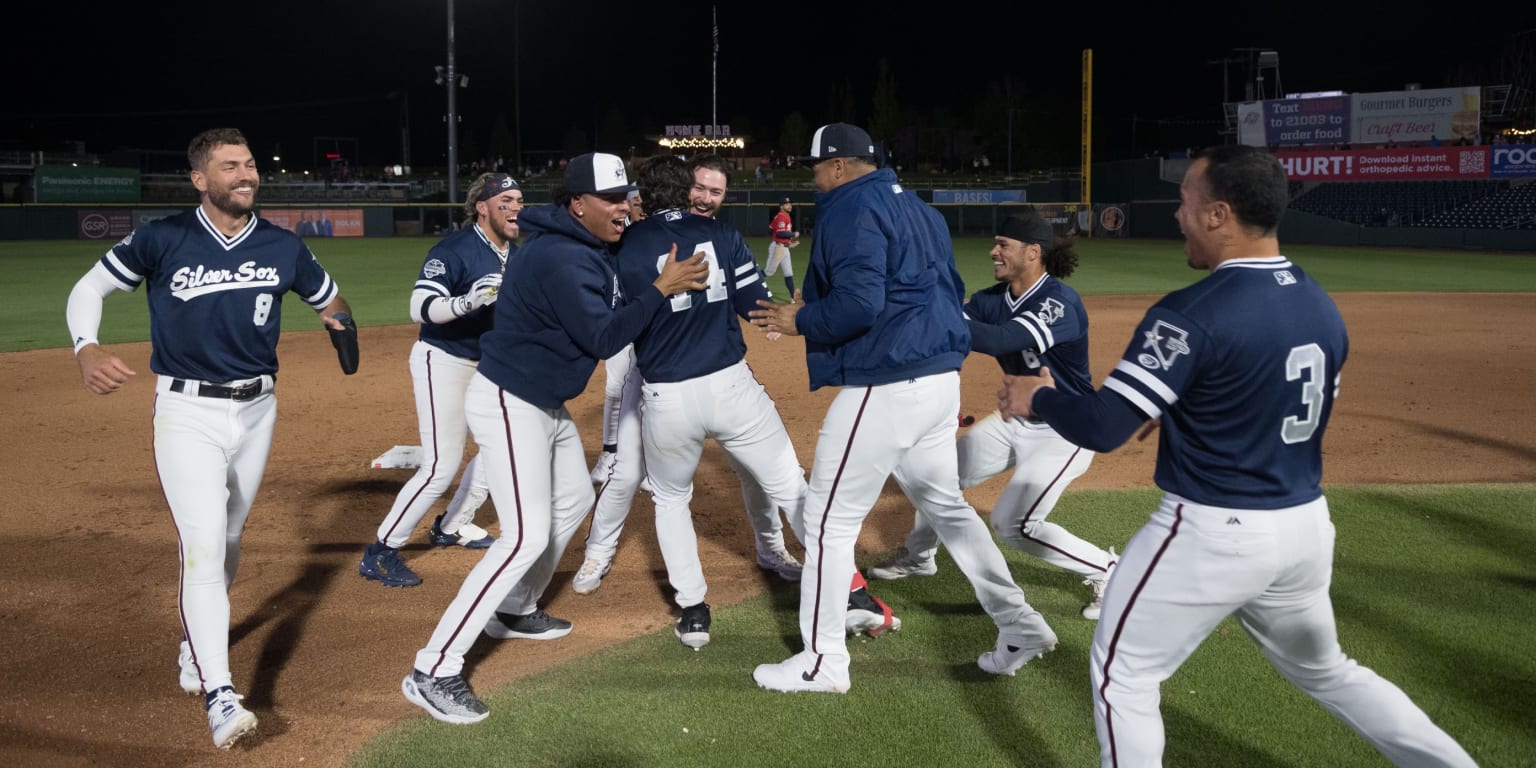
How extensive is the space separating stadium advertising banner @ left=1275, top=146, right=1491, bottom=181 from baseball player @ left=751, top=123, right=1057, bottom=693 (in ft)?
130

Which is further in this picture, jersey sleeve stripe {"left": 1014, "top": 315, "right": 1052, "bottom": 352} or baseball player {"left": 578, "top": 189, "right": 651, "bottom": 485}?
baseball player {"left": 578, "top": 189, "right": 651, "bottom": 485}

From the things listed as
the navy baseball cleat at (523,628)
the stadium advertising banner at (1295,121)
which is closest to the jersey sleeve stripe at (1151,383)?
the navy baseball cleat at (523,628)

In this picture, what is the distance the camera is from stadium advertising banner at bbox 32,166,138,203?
1695 inches

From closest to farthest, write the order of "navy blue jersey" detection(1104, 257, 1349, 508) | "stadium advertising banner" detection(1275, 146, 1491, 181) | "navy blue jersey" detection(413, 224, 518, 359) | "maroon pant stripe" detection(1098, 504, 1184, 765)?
"navy blue jersey" detection(1104, 257, 1349, 508) → "maroon pant stripe" detection(1098, 504, 1184, 765) → "navy blue jersey" detection(413, 224, 518, 359) → "stadium advertising banner" detection(1275, 146, 1491, 181)

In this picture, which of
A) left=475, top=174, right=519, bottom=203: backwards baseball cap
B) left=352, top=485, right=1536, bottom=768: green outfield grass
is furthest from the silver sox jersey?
left=475, top=174, right=519, bottom=203: backwards baseball cap

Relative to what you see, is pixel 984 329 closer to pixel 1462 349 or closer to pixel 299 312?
pixel 1462 349

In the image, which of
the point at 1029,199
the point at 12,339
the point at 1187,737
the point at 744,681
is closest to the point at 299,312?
the point at 12,339

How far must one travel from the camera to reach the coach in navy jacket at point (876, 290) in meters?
4.14

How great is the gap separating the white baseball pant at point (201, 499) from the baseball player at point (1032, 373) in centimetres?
303

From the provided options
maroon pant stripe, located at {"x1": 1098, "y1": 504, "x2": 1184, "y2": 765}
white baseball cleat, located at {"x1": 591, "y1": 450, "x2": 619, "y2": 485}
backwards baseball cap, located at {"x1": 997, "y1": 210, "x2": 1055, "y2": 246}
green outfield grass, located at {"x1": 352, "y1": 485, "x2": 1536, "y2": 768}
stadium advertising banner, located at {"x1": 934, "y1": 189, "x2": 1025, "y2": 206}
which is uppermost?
stadium advertising banner, located at {"x1": 934, "y1": 189, "x2": 1025, "y2": 206}

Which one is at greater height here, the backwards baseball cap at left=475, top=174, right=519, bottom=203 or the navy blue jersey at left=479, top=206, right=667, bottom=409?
the backwards baseball cap at left=475, top=174, right=519, bottom=203

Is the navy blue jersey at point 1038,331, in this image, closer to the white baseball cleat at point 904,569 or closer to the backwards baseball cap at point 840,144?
the backwards baseball cap at point 840,144

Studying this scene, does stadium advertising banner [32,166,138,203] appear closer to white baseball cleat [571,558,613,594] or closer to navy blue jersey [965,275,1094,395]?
white baseball cleat [571,558,613,594]

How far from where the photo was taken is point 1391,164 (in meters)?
41.6
